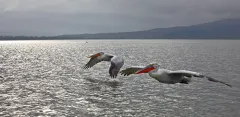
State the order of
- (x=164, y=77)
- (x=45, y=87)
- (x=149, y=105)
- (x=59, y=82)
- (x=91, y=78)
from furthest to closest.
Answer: (x=91, y=78), (x=59, y=82), (x=45, y=87), (x=149, y=105), (x=164, y=77)

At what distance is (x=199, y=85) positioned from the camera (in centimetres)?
3606

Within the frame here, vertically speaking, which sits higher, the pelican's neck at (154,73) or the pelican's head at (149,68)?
the pelican's head at (149,68)

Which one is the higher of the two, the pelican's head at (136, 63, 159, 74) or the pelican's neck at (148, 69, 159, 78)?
the pelican's head at (136, 63, 159, 74)

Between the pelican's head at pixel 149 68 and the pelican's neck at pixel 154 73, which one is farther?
the pelican's neck at pixel 154 73

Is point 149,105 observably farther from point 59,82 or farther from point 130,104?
point 59,82

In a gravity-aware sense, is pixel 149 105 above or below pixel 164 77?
below

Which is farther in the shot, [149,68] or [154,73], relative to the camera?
[154,73]

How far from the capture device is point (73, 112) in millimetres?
23688

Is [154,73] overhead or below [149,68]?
below

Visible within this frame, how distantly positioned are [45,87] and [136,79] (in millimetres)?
12660

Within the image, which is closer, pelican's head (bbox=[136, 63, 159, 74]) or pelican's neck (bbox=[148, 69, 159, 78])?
pelican's head (bbox=[136, 63, 159, 74])

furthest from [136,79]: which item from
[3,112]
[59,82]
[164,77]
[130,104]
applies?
[164,77]

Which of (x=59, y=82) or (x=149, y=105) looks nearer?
(x=149, y=105)

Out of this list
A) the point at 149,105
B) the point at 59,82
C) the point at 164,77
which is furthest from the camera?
the point at 59,82
